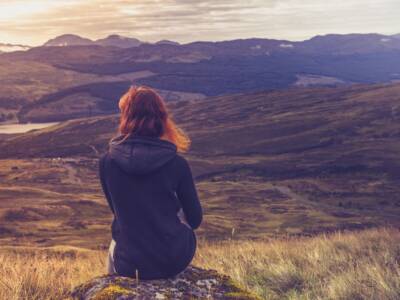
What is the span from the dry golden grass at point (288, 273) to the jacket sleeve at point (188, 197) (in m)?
1.47

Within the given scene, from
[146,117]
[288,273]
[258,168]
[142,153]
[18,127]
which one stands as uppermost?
[146,117]

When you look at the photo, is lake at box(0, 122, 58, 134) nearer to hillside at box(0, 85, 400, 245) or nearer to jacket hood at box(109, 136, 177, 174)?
hillside at box(0, 85, 400, 245)

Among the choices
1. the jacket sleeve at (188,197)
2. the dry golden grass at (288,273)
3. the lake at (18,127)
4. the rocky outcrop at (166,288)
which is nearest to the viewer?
the rocky outcrop at (166,288)

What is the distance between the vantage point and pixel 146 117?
550 cm

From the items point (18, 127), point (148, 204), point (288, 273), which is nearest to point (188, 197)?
point (148, 204)

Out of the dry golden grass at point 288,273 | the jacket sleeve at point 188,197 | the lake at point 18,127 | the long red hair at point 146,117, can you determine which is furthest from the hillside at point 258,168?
the long red hair at point 146,117

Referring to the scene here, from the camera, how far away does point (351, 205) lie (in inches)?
2183

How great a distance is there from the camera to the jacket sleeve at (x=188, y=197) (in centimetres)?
545

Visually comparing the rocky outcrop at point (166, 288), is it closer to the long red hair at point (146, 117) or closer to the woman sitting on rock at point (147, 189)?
the woman sitting on rock at point (147, 189)

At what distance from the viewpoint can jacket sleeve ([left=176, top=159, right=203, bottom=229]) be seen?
545 centimetres

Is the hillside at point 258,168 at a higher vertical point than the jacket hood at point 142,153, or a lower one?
lower

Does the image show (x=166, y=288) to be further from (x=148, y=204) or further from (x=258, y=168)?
(x=258, y=168)

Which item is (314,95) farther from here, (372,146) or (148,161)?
(148,161)

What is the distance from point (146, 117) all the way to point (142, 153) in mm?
→ 423
